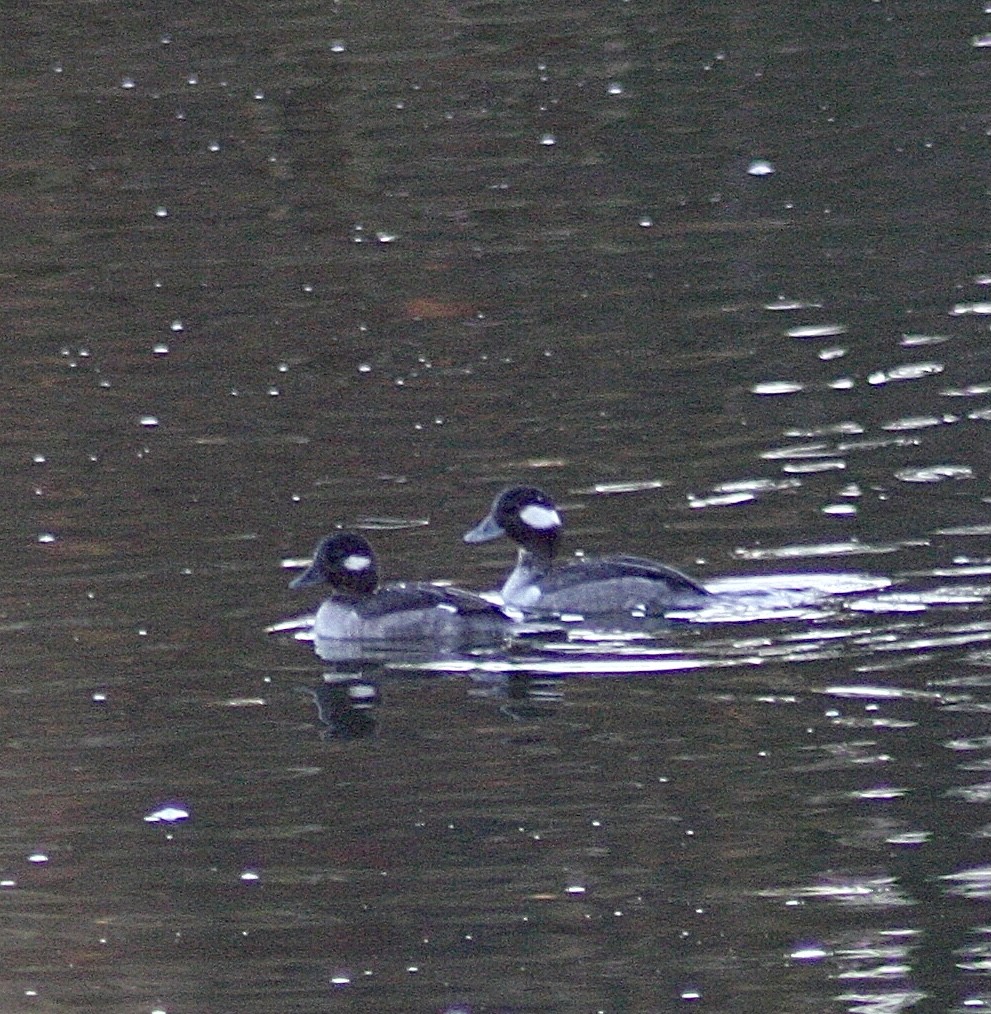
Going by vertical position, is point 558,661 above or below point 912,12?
below

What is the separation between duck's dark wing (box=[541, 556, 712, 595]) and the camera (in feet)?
45.9

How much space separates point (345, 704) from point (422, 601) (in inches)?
37.9

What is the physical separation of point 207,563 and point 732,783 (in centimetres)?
437

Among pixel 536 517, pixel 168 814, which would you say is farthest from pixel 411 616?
pixel 168 814

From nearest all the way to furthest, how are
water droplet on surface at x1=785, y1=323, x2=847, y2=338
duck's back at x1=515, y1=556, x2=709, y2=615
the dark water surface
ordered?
1. the dark water surface
2. duck's back at x1=515, y1=556, x2=709, y2=615
3. water droplet on surface at x1=785, y1=323, x2=847, y2=338

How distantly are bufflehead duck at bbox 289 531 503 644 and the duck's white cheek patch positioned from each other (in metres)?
0.52

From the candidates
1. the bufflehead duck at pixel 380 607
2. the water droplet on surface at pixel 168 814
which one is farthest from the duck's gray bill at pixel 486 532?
the water droplet on surface at pixel 168 814

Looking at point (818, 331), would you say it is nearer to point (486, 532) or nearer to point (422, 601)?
point (486, 532)

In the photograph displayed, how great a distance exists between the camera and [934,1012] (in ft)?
31.3

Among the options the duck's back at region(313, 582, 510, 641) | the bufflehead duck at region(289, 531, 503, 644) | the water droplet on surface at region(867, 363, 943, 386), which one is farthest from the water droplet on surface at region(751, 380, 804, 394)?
the duck's back at region(313, 582, 510, 641)

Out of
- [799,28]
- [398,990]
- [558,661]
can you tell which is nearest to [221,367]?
[558,661]

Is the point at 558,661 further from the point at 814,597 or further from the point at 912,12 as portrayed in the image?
the point at 912,12

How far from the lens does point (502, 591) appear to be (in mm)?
15164

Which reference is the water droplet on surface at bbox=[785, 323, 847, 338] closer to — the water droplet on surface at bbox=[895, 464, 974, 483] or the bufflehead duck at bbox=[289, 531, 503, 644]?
the water droplet on surface at bbox=[895, 464, 974, 483]
